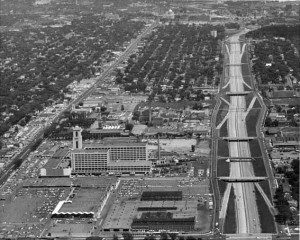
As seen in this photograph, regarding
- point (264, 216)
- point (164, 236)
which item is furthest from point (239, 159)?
point (164, 236)

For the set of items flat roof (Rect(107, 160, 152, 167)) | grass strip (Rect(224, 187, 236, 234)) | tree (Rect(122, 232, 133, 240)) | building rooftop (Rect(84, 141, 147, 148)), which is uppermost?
tree (Rect(122, 232, 133, 240))

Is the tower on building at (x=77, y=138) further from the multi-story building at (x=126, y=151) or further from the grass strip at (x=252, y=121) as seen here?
the grass strip at (x=252, y=121)

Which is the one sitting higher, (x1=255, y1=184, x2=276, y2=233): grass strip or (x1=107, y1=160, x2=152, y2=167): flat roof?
(x1=255, y1=184, x2=276, y2=233): grass strip

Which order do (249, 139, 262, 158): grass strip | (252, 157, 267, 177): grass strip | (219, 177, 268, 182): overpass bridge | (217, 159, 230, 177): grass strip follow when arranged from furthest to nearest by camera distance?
(249, 139, 262, 158): grass strip < (217, 159, 230, 177): grass strip < (252, 157, 267, 177): grass strip < (219, 177, 268, 182): overpass bridge

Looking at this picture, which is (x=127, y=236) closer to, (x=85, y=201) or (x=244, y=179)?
(x=85, y=201)

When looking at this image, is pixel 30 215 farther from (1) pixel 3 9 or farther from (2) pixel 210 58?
(1) pixel 3 9

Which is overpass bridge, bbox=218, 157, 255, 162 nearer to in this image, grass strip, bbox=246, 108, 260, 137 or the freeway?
grass strip, bbox=246, 108, 260, 137

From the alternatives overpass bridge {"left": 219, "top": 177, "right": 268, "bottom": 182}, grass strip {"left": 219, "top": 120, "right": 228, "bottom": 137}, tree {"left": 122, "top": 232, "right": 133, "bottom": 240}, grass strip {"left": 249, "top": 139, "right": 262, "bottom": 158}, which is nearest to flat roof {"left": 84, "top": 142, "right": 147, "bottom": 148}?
overpass bridge {"left": 219, "top": 177, "right": 268, "bottom": 182}

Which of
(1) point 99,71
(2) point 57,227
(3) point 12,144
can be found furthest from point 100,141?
(1) point 99,71
